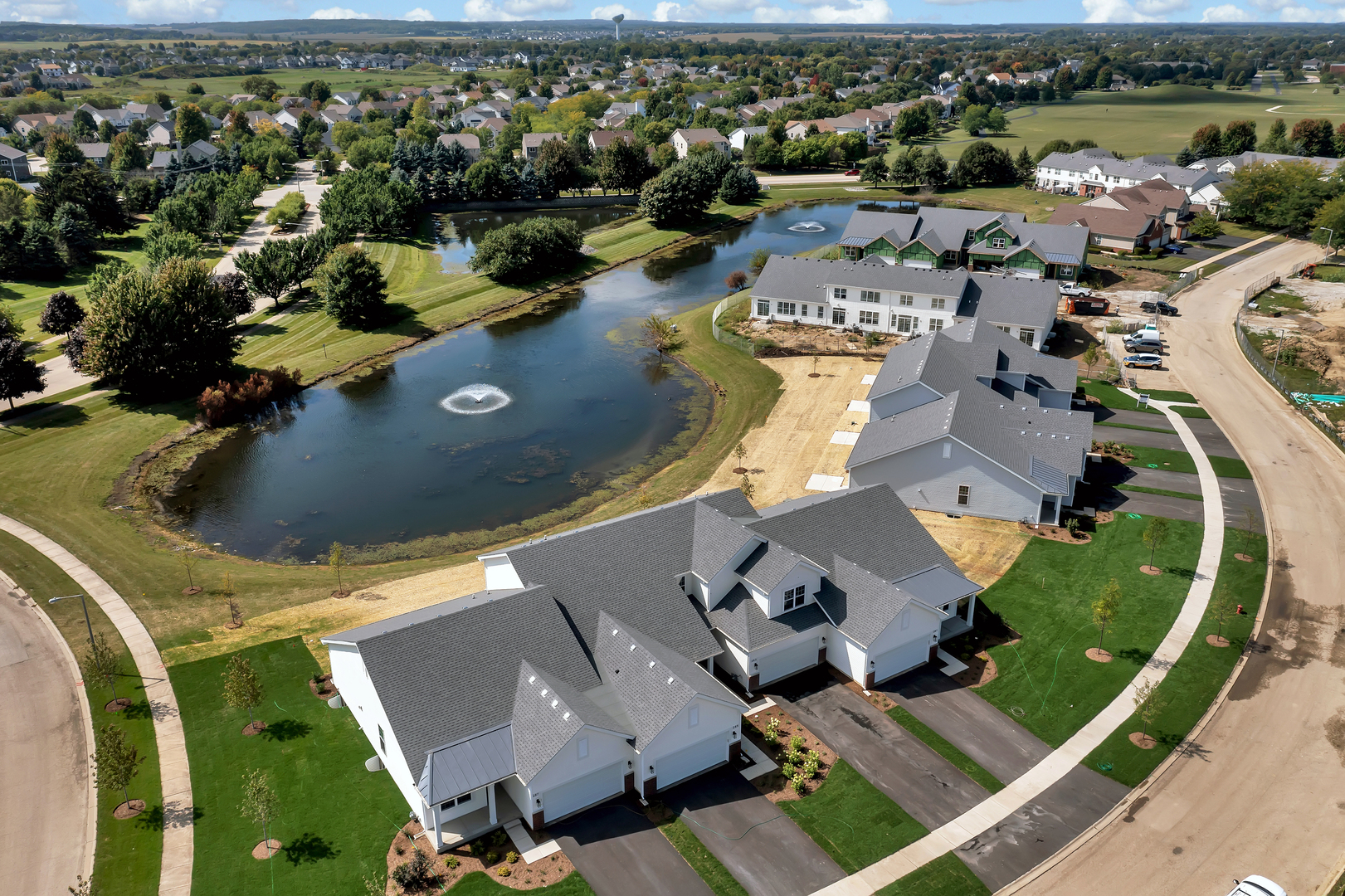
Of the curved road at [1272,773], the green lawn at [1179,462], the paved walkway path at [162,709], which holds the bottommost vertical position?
the paved walkway path at [162,709]

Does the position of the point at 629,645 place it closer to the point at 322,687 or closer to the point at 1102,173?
the point at 322,687

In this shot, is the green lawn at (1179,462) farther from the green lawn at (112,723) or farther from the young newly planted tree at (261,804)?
the green lawn at (112,723)

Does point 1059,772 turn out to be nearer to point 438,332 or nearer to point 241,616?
point 241,616

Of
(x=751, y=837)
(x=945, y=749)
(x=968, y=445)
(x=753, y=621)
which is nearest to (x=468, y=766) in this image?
(x=751, y=837)

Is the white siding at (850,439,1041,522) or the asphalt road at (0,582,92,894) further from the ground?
the white siding at (850,439,1041,522)

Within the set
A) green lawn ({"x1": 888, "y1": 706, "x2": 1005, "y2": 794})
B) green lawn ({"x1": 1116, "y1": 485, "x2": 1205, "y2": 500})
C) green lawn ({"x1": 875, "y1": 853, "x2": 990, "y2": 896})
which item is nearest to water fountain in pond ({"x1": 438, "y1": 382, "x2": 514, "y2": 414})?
green lawn ({"x1": 888, "y1": 706, "x2": 1005, "y2": 794})

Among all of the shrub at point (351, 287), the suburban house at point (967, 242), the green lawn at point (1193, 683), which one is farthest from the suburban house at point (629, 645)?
the suburban house at point (967, 242)

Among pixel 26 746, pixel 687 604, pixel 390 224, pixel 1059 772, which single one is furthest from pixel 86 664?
pixel 390 224

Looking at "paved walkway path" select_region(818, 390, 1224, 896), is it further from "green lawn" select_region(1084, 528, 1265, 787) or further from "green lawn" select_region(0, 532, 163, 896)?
"green lawn" select_region(0, 532, 163, 896)
